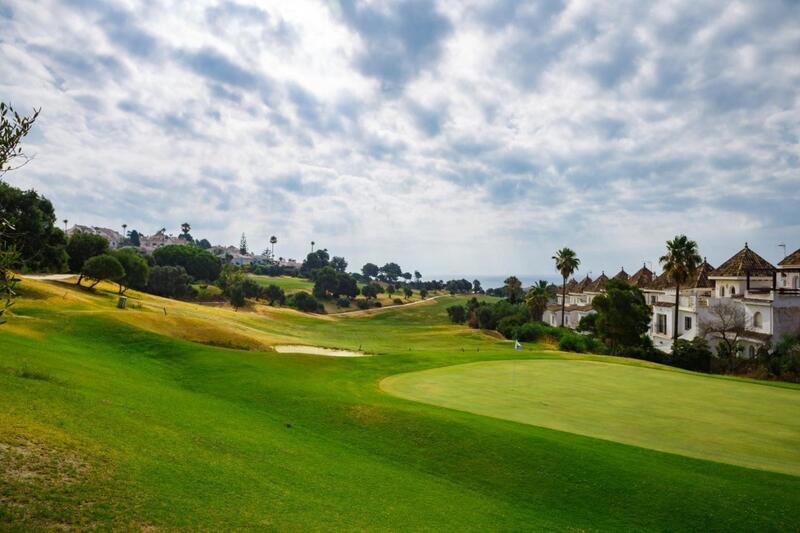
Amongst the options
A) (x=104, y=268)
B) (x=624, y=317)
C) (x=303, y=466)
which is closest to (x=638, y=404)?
(x=303, y=466)

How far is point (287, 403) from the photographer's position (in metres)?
23.4

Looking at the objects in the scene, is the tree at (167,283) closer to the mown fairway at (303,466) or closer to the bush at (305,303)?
the bush at (305,303)

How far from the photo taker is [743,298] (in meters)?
62.1

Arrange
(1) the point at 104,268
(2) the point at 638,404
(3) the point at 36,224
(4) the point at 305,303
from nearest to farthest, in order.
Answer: (2) the point at 638,404 → (3) the point at 36,224 → (1) the point at 104,268 → (4) the point at 305,303

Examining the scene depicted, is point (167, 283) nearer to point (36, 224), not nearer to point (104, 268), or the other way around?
point (104, 268)

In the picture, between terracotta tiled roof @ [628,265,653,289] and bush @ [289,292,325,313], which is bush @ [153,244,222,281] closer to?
bush @ [289,292,325,313]

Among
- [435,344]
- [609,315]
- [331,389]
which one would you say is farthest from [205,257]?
[331,389]

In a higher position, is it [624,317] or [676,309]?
[676,309]

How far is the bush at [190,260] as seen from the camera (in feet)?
458

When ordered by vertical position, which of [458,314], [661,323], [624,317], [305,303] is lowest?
[305,303]

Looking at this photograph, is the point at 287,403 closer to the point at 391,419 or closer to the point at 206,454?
the point at 391,419

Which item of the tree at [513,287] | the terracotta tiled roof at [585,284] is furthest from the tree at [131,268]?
the terracotta tiled roof at [585,284]

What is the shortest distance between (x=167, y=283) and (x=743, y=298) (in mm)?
107708

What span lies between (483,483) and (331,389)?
1243 cm
